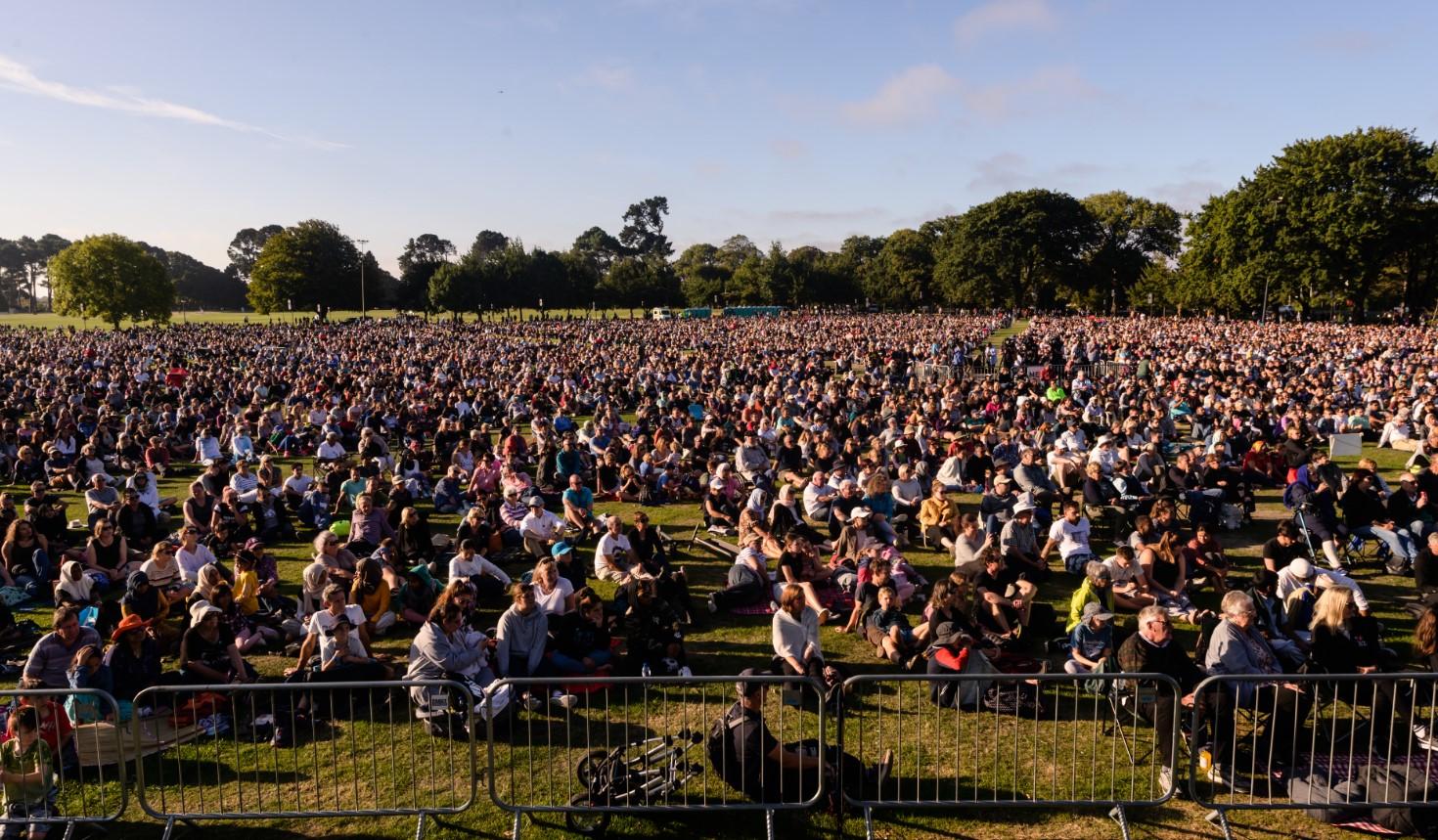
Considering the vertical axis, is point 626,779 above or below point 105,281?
below

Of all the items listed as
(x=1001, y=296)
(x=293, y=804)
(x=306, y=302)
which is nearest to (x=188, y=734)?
(x=293, y=804)

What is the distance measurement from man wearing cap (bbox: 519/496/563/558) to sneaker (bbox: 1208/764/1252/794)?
25.4ft

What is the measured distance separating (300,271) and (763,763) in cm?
9865

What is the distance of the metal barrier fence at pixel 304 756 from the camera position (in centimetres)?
519

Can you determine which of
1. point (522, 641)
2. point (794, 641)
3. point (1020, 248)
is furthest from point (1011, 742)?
point (1020, 248)

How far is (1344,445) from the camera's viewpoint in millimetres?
16922

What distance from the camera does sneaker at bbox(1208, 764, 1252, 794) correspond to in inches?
216

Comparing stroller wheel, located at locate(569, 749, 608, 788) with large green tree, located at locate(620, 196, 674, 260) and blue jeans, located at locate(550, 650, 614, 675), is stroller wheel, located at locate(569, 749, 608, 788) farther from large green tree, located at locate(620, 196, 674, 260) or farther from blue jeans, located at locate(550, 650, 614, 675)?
large green tree, located at locate(620, 196, 674, 260)

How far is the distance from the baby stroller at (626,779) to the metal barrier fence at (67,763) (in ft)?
8.77

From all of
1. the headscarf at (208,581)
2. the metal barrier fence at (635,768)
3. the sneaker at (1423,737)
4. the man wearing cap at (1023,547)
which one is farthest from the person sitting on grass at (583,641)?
the sneaker at (1423,737)

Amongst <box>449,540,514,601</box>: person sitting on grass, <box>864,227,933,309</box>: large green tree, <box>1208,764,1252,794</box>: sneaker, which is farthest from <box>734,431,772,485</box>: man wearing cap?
<box>864,227,933,309</box>: large green tree

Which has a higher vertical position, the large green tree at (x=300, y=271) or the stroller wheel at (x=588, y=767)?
the large green tree at (x=300, y=271)

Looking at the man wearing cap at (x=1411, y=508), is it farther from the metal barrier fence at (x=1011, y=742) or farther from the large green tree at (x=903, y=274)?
the large green tree at (x=903, y=274)

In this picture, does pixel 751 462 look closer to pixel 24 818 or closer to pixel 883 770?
pixel 883 770
